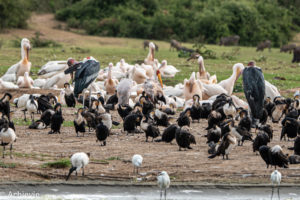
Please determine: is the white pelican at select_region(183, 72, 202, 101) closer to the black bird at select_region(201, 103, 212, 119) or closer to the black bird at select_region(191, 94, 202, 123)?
the black bird at select_region(201, 103, 212, 119)

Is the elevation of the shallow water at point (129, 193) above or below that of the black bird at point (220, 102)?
below

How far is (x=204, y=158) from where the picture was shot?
7.63 m

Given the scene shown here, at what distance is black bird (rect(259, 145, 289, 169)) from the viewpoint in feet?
22.4

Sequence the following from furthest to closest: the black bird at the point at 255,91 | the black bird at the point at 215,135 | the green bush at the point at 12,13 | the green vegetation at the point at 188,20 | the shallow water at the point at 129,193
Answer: the green vegetation at the point at 188,20, the green bush at the point at 12,13, the black bird at the point at 255,91, the black bird at the point at 215,135, the shallow water at the point at 129,193

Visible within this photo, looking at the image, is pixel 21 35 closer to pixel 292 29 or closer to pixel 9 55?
pixel 9 55

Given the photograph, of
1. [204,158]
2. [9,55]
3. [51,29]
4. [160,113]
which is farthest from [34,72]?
[51,29]

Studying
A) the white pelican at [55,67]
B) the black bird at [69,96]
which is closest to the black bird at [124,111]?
the black bird at [69,96]

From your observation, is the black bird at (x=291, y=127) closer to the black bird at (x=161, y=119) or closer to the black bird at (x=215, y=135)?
the black bird at (x=215, y=135)

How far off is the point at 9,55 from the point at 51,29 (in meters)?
11.3

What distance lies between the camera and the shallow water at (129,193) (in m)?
6.28

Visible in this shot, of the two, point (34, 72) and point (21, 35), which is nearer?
point (34, 72)

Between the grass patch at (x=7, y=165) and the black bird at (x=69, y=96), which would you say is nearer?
the grass patch at (x=7, y=165)

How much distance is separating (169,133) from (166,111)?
310 centimetres

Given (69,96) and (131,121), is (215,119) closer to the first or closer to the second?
(131,121)
